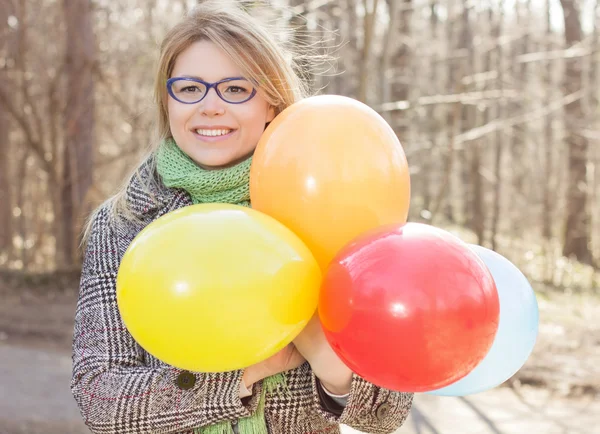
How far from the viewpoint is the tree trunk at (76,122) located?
8211mm

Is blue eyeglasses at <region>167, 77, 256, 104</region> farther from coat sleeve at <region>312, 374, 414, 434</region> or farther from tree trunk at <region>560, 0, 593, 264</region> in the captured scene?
tree trunk at <region>560, 0, 593, 264</region>

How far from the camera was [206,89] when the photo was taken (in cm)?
153

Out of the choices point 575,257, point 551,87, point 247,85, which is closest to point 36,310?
point 247,85

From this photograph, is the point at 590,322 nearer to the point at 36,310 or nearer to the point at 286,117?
the point at 36,310

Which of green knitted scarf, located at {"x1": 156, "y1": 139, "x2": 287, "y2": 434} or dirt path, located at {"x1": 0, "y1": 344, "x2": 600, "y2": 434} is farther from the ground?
green knitted scarf, located at {"x1": 156, "y1": 139, "x2": 287, "y2": 434}

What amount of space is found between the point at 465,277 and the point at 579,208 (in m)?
10.6

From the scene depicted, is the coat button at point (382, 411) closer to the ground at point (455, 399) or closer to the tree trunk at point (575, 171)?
the ground at point (455, 399)

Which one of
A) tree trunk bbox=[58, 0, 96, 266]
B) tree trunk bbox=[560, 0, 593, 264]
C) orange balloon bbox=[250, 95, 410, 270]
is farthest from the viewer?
tree trunk bbox=[560, 0, 593, 264]

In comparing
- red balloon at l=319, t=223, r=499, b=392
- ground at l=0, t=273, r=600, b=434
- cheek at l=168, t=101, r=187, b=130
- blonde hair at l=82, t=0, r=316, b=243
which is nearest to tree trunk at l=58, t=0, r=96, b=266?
ground at l=0, t=273, r=600, b=434

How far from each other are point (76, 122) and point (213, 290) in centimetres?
787

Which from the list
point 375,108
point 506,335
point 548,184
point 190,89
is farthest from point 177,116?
point 548,184

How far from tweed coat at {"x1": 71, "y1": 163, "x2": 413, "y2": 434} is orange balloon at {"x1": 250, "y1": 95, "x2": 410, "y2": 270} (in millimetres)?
331

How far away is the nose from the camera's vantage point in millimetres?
1508

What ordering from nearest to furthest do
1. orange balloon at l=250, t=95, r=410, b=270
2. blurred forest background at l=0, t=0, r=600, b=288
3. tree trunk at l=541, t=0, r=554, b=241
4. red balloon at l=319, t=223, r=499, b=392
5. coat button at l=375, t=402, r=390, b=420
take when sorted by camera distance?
red balloon at l=319, t=223, r=499, b=392 → orange balloon at l=250, t=95, r=410, b=270 → coat button at l=375, t=402, r=390, b=420 → blurred forest background at l=0, t=0, r=600, b=288 → tree trunk at l=541, t=0, r=554, b=241
